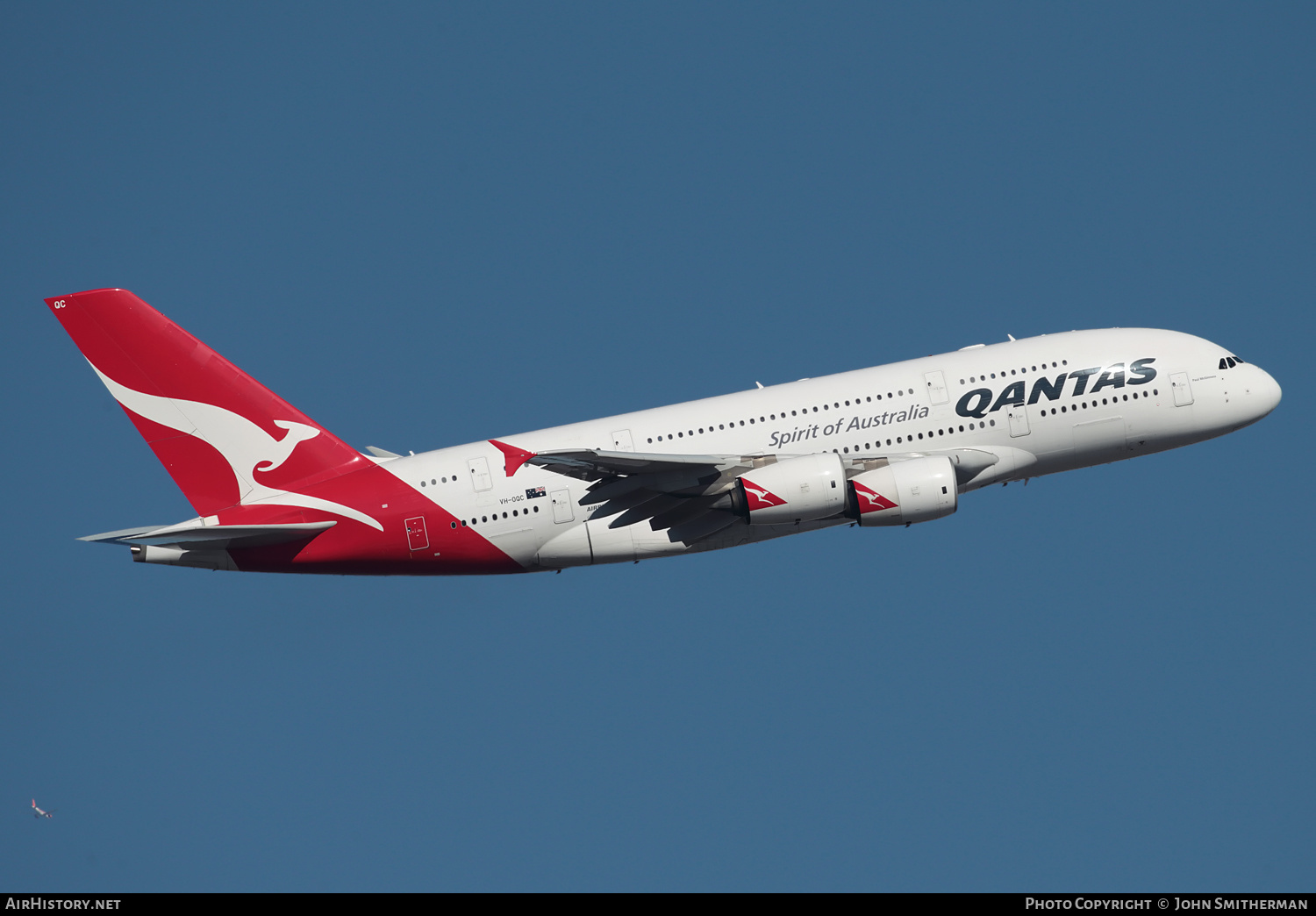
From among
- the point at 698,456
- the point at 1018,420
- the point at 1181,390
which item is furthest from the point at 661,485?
the point at 1181,390

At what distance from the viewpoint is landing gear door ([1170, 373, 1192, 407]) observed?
40.5 metres

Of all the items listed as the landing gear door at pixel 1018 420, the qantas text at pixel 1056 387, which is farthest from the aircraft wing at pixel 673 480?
the qantas text at pixel 1056 387

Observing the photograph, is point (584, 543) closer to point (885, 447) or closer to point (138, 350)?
point (885, 447)

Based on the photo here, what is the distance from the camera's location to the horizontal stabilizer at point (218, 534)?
3872 cm

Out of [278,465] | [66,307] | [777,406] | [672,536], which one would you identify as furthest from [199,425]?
[777,406]

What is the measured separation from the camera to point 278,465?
4138 cm

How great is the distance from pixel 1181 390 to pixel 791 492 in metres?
12.3

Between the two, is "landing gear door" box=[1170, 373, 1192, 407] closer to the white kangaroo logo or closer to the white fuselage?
the white fuselage

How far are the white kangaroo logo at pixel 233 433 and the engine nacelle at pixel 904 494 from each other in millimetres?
16267

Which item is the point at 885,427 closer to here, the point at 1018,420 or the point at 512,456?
the point at 1018,420

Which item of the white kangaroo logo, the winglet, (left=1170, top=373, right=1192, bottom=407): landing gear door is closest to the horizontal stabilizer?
the white kangaroo logo

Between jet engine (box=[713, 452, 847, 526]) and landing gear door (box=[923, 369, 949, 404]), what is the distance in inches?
152

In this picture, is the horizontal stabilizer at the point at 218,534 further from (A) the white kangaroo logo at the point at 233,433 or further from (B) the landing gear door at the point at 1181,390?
(B) the landing gear door at the point at 1181,390

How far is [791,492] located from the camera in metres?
37.7
